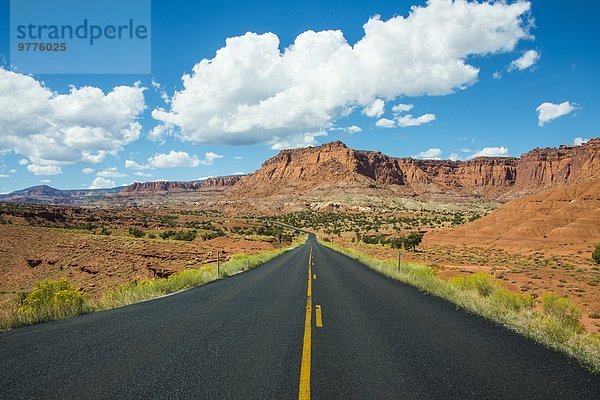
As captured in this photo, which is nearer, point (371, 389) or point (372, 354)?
point (371, 389)

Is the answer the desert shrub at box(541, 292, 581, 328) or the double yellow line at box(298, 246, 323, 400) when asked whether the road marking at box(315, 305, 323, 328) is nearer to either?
the double yellow line at box(298, 246, 323, 400)

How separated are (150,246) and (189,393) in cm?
3526

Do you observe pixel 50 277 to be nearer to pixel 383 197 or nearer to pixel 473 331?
pixel 473 331

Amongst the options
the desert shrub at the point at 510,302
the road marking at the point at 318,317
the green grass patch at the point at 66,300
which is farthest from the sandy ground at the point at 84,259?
the desert shrub at the point at 510,302

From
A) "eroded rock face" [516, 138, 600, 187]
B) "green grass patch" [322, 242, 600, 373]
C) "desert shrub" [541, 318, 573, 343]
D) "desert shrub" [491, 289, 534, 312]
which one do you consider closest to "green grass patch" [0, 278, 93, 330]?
"green grass patch" [322, 242, 600, 373]

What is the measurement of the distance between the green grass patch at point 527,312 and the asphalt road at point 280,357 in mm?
368

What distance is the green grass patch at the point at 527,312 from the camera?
6.32 meters

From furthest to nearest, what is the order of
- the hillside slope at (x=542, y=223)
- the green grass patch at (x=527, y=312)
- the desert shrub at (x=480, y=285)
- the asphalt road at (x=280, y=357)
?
1. the hillside slope at (x=542, y=223)
2. the desert shrub at (x=480, y=285)
3. the green grass patch at (x=527, y=312)
4. the asphalt road at (x=280, y=357)

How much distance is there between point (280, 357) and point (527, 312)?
665 centimetres

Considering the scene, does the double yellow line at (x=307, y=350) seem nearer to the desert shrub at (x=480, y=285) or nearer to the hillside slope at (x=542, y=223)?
the desert shrub at (x=480, y=285)

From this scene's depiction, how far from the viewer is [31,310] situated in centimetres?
896

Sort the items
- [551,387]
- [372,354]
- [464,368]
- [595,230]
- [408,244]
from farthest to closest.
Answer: [408,244] < [595,230] < [372,354] < [464,368] < [551,387]

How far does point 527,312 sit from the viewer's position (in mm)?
8820

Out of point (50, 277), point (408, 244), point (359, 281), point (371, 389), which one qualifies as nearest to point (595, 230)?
point (408, 244)
